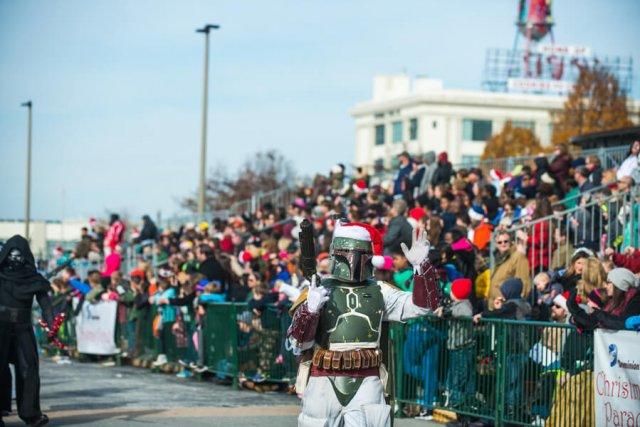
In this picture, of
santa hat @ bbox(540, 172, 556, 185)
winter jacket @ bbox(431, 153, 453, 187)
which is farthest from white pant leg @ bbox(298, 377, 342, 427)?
winter jacket @ bbox(431, 153, 453, 187)

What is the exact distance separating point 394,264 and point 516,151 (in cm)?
4998

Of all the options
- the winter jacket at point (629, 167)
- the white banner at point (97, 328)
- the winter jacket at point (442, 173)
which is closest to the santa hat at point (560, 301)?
the winter jacket at point (629, 167)

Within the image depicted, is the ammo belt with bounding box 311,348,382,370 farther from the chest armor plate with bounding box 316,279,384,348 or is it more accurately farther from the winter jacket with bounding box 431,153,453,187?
the winter jacket with bounding box 431,153,453,187

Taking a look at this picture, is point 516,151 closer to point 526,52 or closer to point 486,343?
point 526,52

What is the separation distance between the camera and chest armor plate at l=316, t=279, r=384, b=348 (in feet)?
30.2

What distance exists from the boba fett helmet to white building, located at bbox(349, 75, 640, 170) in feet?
242

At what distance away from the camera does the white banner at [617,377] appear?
423 inches

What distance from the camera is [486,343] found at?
13.0m

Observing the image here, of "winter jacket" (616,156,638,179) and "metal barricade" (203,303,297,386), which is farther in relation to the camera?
"metal barricade" (203,303,297,386)

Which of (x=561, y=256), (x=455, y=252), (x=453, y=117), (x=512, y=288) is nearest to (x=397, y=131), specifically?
(x=453, y=117)

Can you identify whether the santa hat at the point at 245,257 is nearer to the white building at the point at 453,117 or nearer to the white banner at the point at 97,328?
the white banner at the point at 97,328

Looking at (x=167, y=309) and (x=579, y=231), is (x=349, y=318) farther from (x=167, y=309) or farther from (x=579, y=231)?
(x=167, y=309)

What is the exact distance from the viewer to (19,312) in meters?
13.7

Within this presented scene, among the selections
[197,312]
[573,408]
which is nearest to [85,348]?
[197,312]
